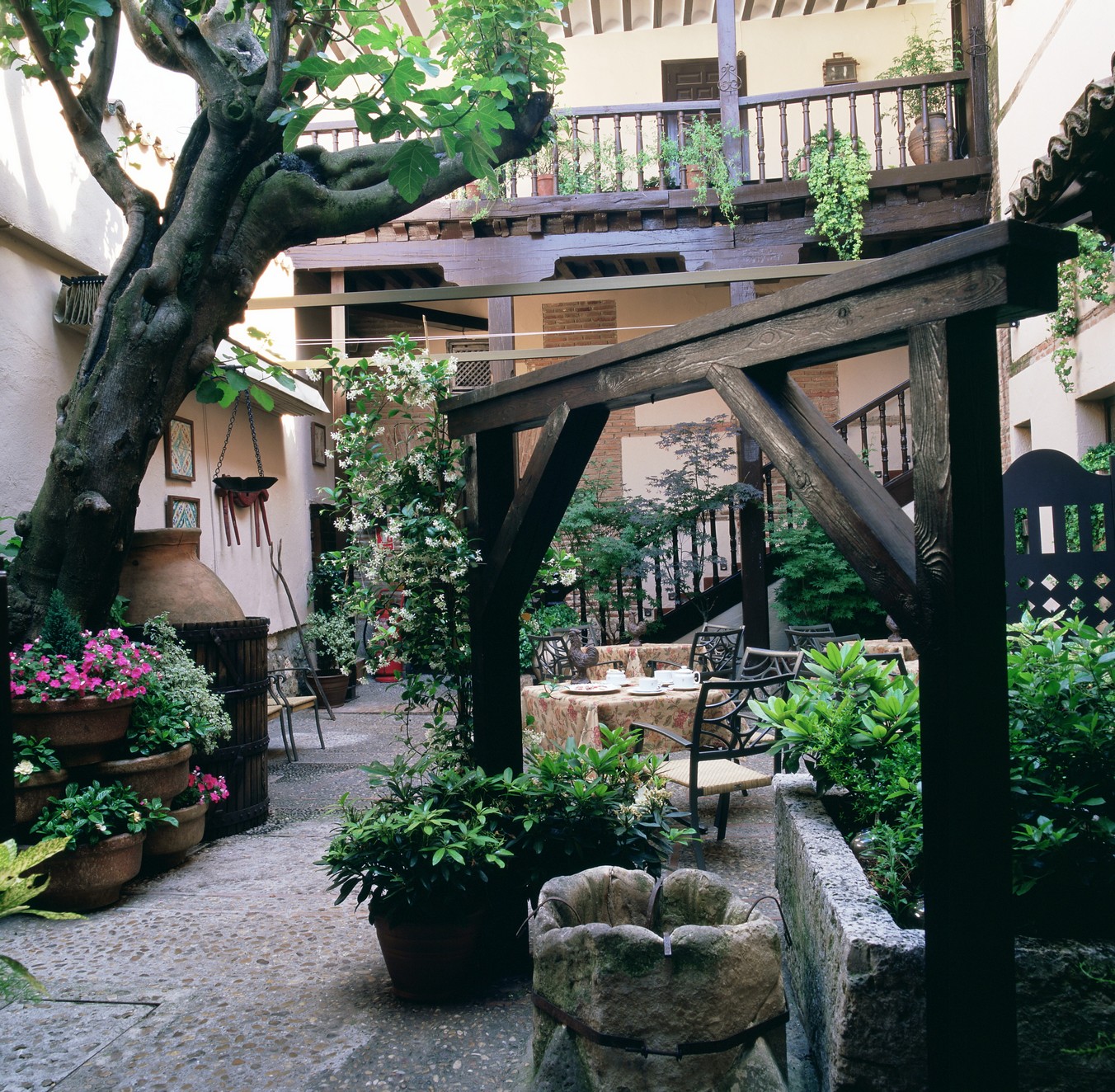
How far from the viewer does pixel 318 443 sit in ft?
39.3

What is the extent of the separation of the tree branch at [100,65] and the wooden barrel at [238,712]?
113 inches

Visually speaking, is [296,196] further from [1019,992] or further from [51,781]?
[1019,992]

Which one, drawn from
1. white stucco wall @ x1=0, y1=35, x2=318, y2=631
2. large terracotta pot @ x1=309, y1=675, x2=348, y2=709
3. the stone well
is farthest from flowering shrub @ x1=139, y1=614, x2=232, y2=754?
large terracotta pot @ x1=309, y1=675, x2=348, y2=709

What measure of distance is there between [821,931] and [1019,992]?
457mm

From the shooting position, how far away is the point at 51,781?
433 cm

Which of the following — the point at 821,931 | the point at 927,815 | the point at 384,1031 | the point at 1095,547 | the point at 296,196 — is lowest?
the point at 384,1031

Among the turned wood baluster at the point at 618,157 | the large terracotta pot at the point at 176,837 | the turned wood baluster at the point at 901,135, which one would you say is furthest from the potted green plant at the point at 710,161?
the large terracotta pot at the point at 176,837

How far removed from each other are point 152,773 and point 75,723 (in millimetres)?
474

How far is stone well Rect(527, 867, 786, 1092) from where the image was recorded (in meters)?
2.01

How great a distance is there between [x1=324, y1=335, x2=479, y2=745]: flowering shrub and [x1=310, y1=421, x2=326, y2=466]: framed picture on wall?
311 inches

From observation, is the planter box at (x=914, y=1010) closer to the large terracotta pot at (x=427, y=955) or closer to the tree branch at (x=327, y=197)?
the large terracotta pot at (x=427, y=955)

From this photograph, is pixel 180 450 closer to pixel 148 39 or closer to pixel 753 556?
pixel 148 39

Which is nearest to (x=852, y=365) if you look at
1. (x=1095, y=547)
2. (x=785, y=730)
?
(x=1095, y=547)

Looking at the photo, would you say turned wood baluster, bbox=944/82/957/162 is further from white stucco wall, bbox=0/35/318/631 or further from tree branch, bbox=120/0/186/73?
tree branch, bbox=120/0/186/73
